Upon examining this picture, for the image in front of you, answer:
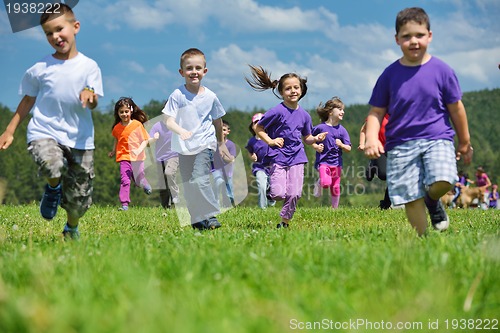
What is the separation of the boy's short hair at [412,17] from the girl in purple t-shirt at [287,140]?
10.7 ft

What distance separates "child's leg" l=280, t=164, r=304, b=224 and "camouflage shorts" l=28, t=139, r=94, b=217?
3327mm

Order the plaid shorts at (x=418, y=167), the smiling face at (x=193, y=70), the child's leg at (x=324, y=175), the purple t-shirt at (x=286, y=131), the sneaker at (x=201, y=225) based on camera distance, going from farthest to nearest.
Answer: the child's leg at (x=324, y=175)
the purple t-shirt at (x=286, y=131)
the sneaker at (x=201, y=225)
the smiling face at (x=193, y=70)
the plaid shorts at (x=418, y=167)

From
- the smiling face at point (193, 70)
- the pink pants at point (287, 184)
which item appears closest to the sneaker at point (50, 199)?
the smiling face at point (193, 70)

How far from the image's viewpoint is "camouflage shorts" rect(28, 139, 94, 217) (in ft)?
20.9

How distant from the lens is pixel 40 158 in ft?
20.7

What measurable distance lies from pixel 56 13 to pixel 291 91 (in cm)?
410

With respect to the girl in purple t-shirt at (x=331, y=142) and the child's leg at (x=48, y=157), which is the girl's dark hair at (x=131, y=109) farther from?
the child's leg at (x=48, y=157)

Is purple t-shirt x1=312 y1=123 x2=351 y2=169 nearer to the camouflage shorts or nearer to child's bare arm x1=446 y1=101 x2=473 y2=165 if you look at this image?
child's bare arm x1=446 y1=101 x2=473 y2=165

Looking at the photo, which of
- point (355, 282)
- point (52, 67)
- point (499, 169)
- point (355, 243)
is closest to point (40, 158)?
point (52, 67)

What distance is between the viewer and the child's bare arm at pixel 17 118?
20.9 feet

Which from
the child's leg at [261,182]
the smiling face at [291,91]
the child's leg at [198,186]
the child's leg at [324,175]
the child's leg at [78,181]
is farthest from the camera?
the child's leg at [261,182]

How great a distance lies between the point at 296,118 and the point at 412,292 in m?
6.41

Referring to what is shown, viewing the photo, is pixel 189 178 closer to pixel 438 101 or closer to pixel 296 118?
pixel 296 118

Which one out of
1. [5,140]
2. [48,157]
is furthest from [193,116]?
[5,140]
